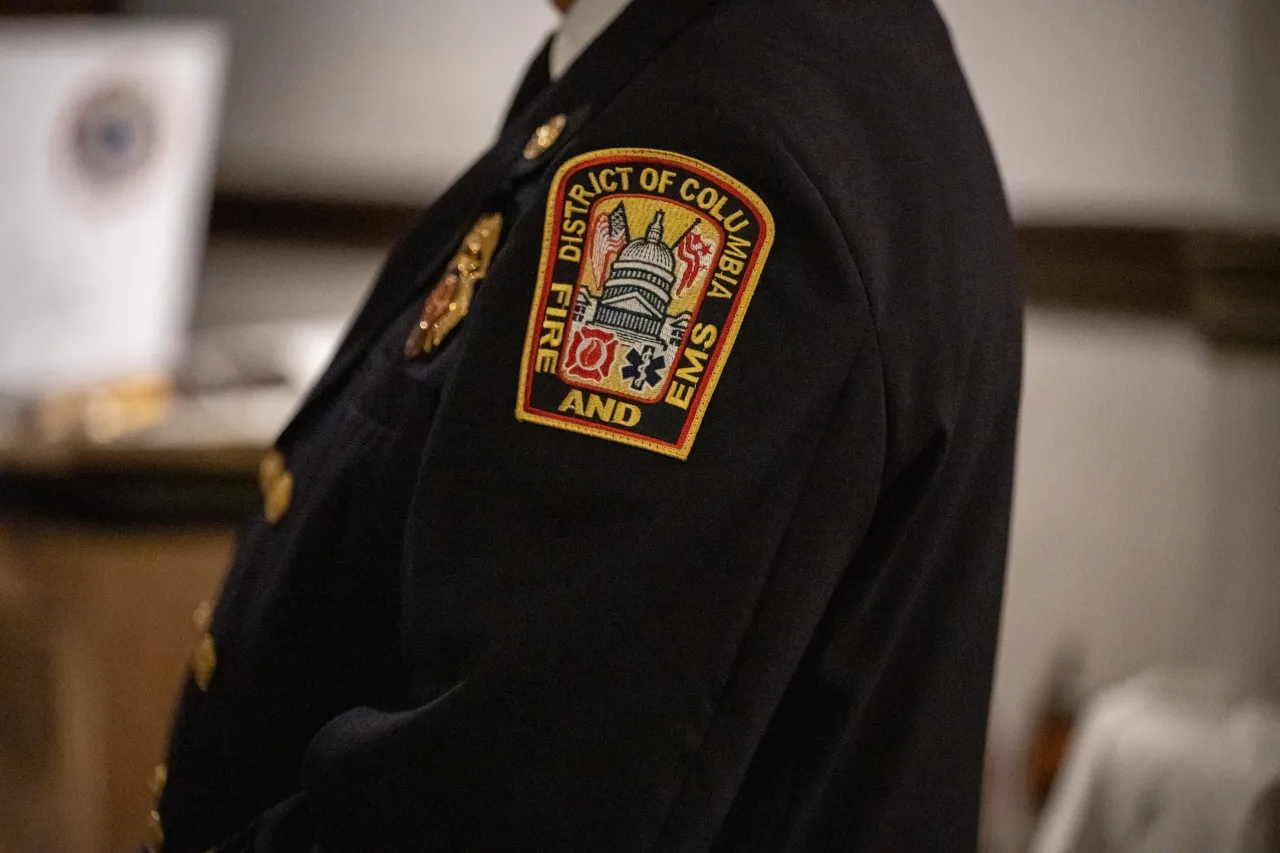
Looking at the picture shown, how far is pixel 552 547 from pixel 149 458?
4.39ft

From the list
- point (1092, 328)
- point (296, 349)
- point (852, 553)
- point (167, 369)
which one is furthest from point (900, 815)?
point (167, 369)

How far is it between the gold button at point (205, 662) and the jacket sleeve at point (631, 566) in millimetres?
191

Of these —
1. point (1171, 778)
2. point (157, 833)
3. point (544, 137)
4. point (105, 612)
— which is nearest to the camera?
point (544, 137)

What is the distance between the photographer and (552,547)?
52 centimetres

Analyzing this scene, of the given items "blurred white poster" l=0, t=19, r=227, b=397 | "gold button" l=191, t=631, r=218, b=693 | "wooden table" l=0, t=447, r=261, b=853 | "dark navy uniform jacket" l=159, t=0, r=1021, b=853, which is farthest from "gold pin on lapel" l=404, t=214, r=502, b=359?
"blurred white poster" l=0, t=19, r=227, b=397

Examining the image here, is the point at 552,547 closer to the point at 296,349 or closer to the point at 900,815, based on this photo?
the point at 900,815

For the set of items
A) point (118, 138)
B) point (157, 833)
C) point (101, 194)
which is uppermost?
point (118, 138)

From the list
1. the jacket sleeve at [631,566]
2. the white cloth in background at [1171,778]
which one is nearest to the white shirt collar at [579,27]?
the jacket sleeve at [631,566]

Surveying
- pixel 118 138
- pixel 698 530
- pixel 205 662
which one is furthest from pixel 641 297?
pixel 118 138

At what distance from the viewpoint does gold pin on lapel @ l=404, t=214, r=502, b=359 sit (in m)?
0.62

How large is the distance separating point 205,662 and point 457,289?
10.5 inches

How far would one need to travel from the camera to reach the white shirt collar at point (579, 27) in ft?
2.25

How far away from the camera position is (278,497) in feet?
2.27

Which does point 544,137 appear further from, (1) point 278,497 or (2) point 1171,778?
(2) point 1171,778
